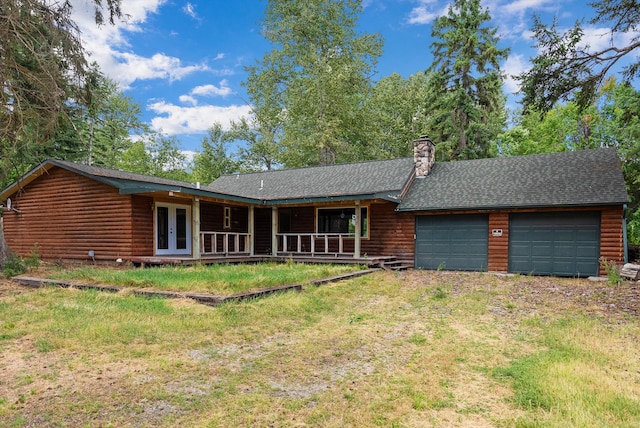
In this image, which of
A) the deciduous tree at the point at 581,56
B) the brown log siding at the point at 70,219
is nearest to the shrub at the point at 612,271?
the deciduous tree at the point at 581,56

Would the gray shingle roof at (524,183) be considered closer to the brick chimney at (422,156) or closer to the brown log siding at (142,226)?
the brick chimney at (422,156)

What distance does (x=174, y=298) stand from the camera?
754 cm

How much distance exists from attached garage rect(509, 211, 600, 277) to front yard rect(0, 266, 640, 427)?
4.34 metres

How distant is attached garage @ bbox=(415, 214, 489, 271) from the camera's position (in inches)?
541

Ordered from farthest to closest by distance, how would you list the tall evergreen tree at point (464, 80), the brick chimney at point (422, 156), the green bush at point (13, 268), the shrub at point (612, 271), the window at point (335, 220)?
1. the tall evergreen tree at point (464, 80)
2. the brick chimney at point (422, 156)
3. the window at point (335, 220)
4. the green bush at point (13, 268)
5. the shrub at point (612, 271)

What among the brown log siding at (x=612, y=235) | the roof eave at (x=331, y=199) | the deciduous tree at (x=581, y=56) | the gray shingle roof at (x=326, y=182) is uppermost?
the deciduous tree at (x=581, y=56)

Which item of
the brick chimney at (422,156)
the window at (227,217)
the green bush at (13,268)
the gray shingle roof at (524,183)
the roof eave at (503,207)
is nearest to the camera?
the green bush at (13,268)

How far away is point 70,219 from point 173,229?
3597mm

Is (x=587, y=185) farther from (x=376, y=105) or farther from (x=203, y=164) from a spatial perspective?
(x=203, y=164)

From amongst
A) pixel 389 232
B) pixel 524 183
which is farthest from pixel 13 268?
pixel 524 183

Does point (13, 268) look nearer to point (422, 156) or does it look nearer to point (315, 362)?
point (315, 362)

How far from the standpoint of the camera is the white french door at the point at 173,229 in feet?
45.8

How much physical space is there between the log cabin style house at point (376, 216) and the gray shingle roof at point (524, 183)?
51 millimetres

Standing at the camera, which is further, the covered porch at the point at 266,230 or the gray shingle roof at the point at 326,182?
the gray shingle roof at the point at 326,182
